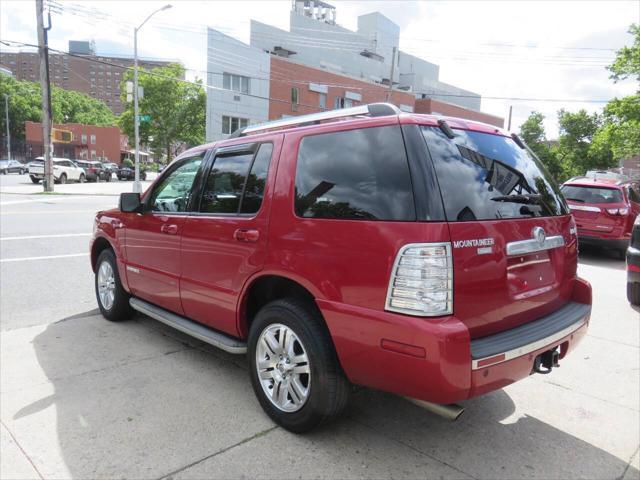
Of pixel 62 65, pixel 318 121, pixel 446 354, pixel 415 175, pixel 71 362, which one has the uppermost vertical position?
pixel 62 65

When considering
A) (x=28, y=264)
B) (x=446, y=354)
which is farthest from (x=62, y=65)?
(x=446, y=354)

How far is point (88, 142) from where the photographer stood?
68.4 m

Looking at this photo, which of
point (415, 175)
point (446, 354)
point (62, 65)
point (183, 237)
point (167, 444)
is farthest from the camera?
point (62, 65)

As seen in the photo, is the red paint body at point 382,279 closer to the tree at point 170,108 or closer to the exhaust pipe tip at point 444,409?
the exhaust pipe tip at point 444,409

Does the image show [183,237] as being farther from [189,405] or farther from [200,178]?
[189,405]

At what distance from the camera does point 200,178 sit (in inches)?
154

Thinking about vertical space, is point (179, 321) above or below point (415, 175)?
below

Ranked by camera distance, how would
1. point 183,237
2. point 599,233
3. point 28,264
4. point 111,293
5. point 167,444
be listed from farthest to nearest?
point 599,233, point 28,264, point 111,293, point 183,237, point 167,444

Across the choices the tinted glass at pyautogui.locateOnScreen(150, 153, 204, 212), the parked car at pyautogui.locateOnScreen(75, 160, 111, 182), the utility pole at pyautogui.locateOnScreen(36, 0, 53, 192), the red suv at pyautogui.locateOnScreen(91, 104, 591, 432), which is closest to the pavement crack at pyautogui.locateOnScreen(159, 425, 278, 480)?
the red suv at pyautogui.locateOnScreen(91, 104, 591, 432)

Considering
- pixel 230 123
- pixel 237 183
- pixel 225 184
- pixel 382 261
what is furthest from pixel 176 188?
pixel 230 123

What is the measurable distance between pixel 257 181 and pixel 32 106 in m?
94.7

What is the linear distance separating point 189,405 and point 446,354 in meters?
1.97

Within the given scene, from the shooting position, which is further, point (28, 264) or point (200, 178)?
point (28, 264)

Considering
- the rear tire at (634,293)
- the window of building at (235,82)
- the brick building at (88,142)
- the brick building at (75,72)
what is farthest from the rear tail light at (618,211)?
the brick building at (75,72)
